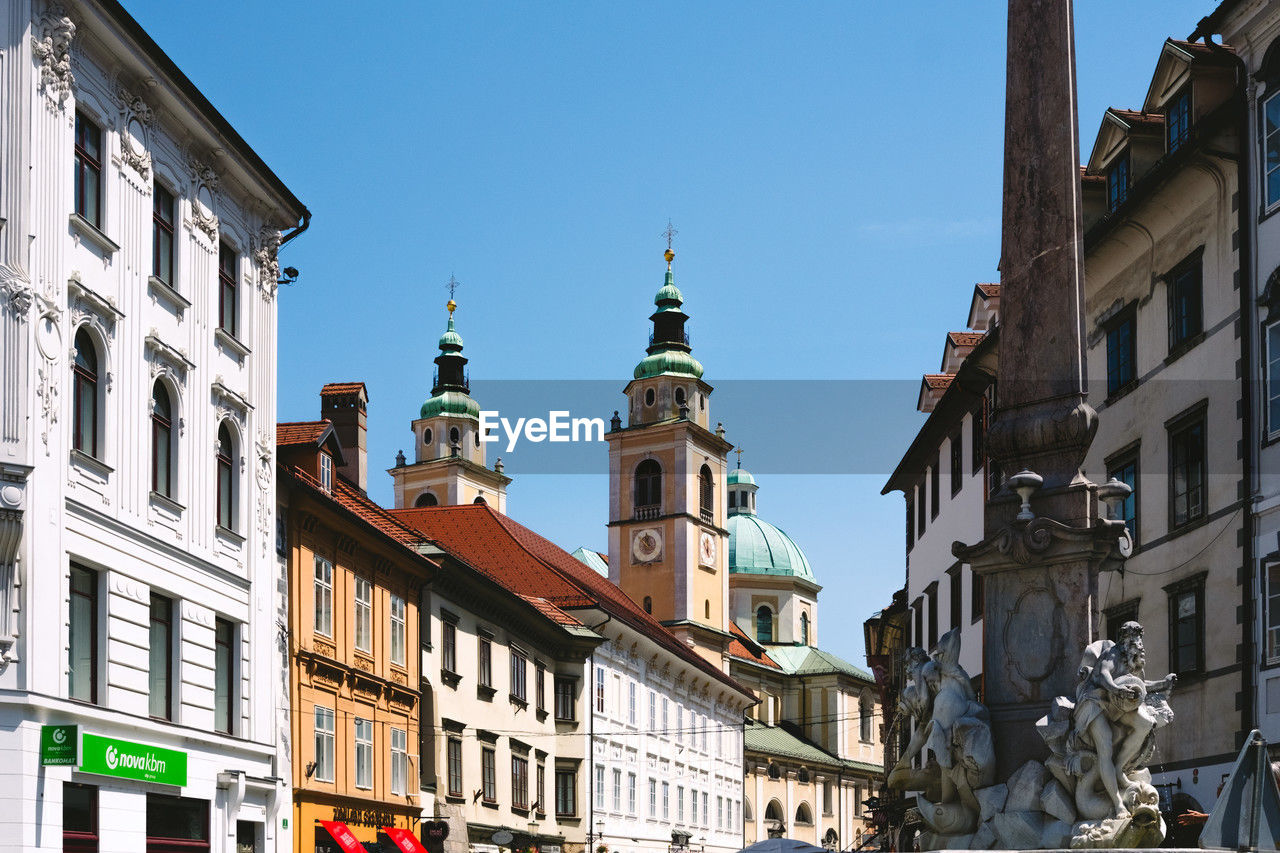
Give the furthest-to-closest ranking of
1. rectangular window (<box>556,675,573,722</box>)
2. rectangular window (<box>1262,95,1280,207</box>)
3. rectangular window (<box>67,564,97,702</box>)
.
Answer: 1. rectangular window (<box>556,675,573,722</box>)
2. rectangular window (<box>1262,95,1280,207</box>)
3. rectangular window (<box>67,564,97,702</box>)

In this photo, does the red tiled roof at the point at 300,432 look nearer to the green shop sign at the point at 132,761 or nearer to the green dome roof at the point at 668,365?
the green shop sign at the point at 132,761

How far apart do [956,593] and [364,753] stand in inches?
506

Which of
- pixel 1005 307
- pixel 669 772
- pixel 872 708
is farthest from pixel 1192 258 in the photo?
pixel 872 708

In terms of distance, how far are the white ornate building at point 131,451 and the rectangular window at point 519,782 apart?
17560mm

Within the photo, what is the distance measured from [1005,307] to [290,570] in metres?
20.0

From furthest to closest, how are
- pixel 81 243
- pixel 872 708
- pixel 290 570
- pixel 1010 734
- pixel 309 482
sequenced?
pixel 872 708
pixel 309 482
pixel 290 570
pixel 81 243
pixel 1010 734

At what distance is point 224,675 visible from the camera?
→ 27688 mm

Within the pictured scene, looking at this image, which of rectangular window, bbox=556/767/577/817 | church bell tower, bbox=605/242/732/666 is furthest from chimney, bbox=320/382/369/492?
church bell tower, bbox=605/242/732/666

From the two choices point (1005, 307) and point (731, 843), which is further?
point (731, 843)

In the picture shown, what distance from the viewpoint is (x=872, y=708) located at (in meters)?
134

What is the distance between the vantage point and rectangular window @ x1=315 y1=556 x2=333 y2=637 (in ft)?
111

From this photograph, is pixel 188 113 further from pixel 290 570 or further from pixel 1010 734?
pixel 1010 734

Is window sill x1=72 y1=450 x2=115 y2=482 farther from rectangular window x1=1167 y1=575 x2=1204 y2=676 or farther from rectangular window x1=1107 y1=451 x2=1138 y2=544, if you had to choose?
rectangular window x1=1107 y1=451 x2=1138 y2=544

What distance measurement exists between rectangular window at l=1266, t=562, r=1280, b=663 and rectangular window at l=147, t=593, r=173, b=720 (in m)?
14.7
